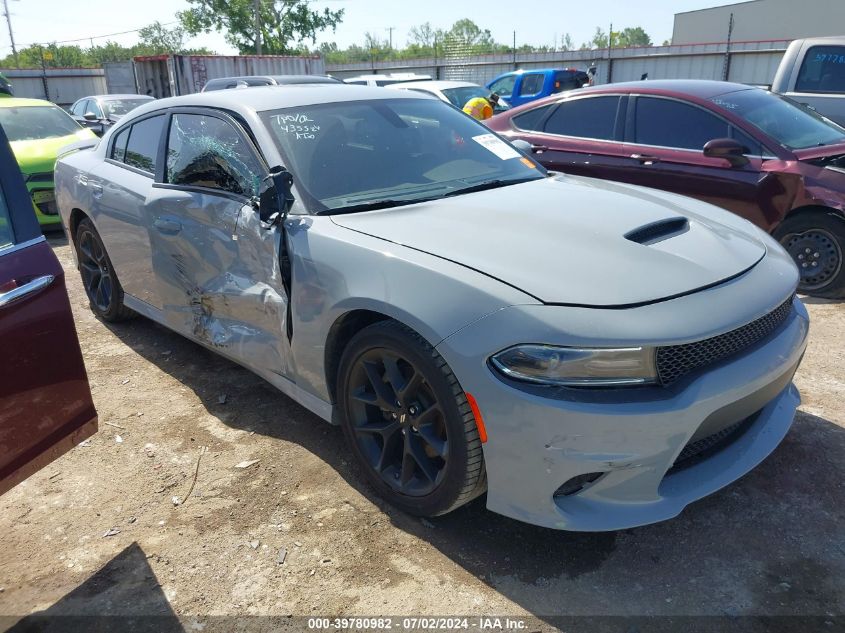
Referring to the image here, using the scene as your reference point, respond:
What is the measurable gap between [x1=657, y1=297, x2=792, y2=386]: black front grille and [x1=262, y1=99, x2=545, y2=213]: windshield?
4.38ft

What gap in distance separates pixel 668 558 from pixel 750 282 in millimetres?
1043

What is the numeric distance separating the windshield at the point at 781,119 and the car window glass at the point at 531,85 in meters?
10.6

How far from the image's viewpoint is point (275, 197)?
2.83m

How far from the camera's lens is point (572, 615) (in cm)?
217

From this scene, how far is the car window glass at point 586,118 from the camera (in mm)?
5879

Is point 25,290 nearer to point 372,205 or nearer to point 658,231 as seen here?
point 372,205

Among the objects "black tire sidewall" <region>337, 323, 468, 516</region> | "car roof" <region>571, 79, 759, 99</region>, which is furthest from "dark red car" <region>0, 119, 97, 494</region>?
"car roof" <region>571, 79, 759, 99</region>

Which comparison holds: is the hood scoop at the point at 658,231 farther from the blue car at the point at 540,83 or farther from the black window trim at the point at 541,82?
the black window trim at the point at 541,82

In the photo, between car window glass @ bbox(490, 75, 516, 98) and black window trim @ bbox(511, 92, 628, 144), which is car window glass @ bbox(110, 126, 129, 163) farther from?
car window glass @ bbox(490, 75, 516, 98)

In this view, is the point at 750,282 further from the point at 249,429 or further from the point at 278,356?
the point at 249,429

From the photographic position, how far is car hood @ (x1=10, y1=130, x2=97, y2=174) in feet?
25.1

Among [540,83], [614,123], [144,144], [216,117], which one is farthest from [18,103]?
[540,83]

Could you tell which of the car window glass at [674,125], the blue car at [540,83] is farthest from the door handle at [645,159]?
the blue car at [540,83]

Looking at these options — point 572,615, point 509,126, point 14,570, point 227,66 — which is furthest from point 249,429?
point 227,66
